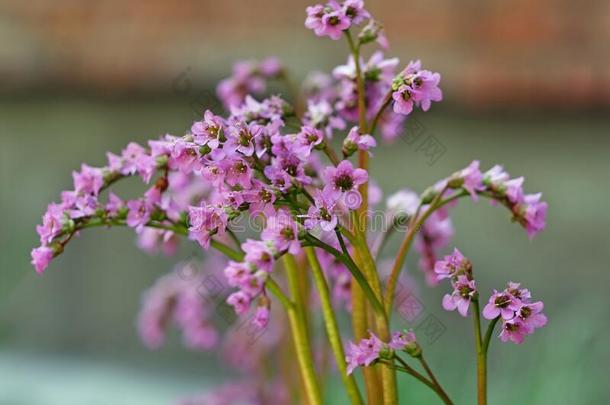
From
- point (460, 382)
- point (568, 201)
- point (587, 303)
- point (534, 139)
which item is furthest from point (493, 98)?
point (460, 382)

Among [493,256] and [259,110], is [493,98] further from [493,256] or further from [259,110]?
[259,110]

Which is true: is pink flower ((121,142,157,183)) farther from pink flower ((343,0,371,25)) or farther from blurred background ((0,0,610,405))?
blurred background ((0,0,610,405))

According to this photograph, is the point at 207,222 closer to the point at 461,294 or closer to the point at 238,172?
the point at 238,172

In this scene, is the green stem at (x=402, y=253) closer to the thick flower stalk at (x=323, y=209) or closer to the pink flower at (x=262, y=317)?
the thick flower stalk at (x=323, y=209)

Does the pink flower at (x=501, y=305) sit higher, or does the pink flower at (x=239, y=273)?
the pink flower at (x=239, y=273)

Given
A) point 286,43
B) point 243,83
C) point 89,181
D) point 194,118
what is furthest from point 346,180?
point 286,43

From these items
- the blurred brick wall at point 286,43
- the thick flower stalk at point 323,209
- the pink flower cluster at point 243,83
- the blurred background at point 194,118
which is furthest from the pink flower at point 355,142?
the blurred brick wall at point 286,43
